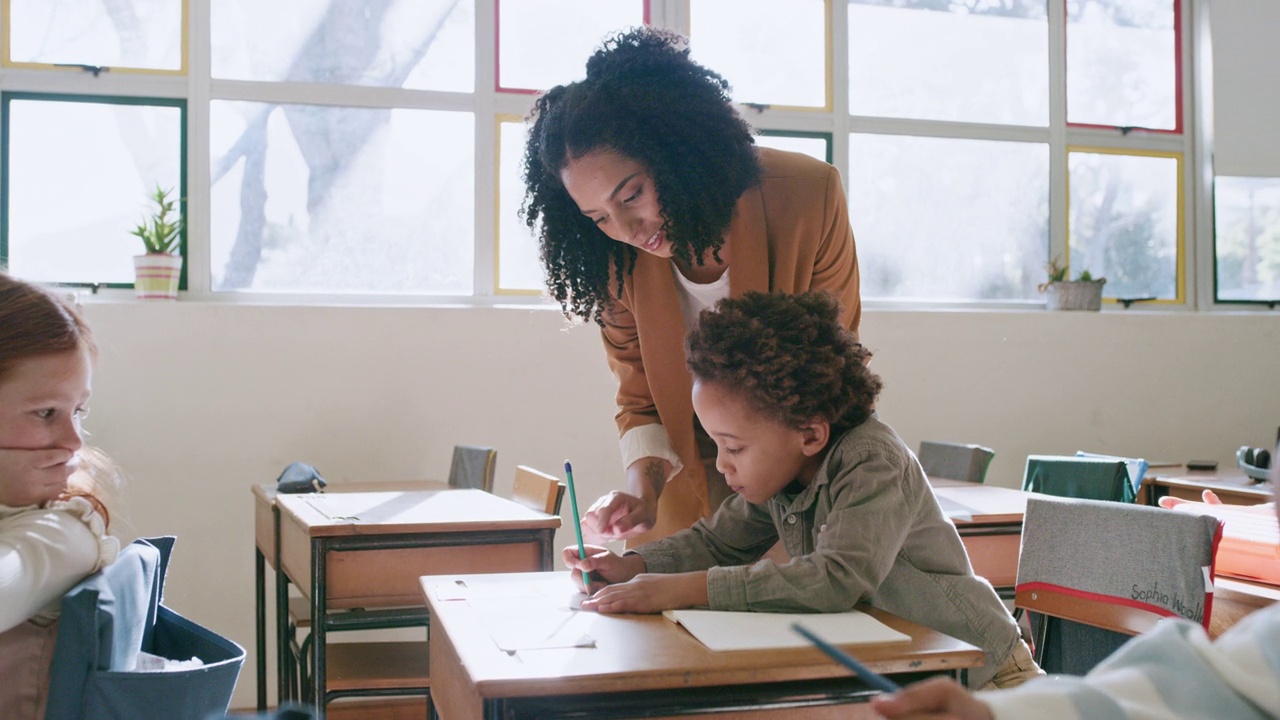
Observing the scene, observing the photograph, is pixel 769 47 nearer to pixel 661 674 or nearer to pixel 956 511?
pixel 956 511

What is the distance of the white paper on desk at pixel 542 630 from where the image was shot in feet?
3.63

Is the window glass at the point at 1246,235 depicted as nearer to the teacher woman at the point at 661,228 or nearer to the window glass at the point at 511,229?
the window glass at the point at 511,229

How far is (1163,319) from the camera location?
177 inches

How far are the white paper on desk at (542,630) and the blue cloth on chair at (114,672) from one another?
1.13 ft

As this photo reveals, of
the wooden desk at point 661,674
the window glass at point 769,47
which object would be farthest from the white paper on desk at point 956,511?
the window glass at point 769,47

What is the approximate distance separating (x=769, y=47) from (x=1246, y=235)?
2.35 metres

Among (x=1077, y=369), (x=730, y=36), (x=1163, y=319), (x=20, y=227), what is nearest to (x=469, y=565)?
(x=20, y=227)

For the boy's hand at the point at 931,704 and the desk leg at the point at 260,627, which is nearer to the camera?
the boy's hand at the point at 931,704

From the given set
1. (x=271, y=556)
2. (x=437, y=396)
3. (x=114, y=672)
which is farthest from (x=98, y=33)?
(x=114, y=672)

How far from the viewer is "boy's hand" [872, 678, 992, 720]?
680mm

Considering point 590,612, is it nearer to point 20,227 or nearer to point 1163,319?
point 20,227

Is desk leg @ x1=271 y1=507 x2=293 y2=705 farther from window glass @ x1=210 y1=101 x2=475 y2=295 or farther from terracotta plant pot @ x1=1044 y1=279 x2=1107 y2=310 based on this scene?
terracotta plant pot @ x1=1044 y1=279 x2=1107 y2=310

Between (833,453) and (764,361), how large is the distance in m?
0.15

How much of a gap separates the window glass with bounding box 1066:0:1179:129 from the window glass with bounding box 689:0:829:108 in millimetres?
1171
